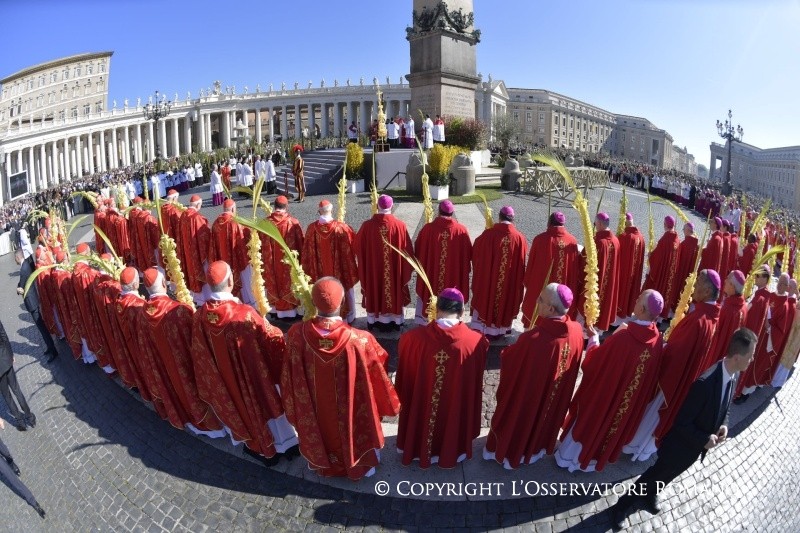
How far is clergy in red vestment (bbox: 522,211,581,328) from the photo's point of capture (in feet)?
25.0

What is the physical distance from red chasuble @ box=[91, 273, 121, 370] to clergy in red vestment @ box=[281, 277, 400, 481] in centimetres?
318

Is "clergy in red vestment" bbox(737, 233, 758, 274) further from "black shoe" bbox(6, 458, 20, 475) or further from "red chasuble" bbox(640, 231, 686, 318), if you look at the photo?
"black shoe" bbox(6, 458, 20, 475)

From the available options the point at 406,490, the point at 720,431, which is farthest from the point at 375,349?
the point at 720,431

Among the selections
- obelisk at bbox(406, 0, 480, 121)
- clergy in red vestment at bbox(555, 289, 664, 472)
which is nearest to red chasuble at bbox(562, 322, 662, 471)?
clergy in red vestment at bbox(555, 289, 664, 472)

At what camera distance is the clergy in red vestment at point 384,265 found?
324 inches

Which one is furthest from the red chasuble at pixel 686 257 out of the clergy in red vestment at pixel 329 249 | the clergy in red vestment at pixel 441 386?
the clergy in red vestment at pixel 441 386

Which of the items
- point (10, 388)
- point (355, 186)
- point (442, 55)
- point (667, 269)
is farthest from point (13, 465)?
point (442, 55)

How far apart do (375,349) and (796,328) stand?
593 cm

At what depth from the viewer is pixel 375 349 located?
4.82m

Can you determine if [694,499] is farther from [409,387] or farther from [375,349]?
[375,349]

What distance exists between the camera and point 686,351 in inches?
190

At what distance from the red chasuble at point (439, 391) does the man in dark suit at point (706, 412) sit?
65.5 inches

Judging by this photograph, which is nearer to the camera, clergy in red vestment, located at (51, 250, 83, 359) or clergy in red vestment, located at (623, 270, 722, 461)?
clergy in red vestment, located at (623, 270, 722, 461)

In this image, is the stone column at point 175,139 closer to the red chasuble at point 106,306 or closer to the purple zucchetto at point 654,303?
the red chasuble at point 106,306
